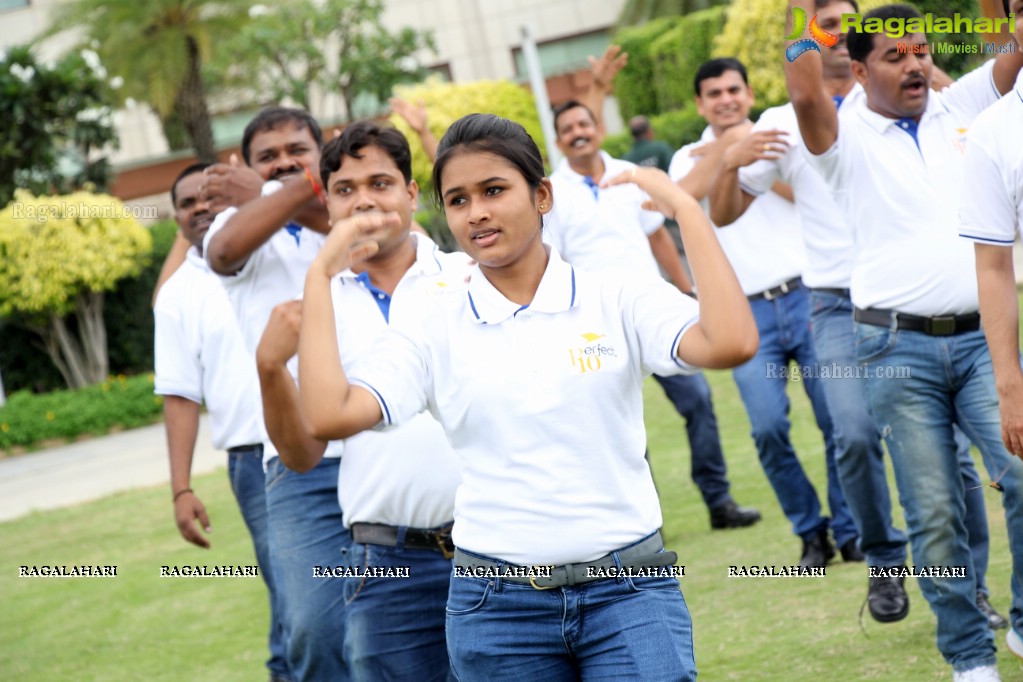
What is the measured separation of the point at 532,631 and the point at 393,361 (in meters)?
0.73

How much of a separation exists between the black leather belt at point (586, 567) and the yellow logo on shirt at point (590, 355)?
44 cm

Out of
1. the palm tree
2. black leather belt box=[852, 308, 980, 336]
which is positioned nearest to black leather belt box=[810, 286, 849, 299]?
black leather belt box=[852, 308, 980, 336]

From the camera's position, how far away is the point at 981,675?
461 cm

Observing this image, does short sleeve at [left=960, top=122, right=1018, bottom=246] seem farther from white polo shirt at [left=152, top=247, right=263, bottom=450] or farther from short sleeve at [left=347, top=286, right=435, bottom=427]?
white polo shirt at [left=152, top=247, right=263, bottom=450]

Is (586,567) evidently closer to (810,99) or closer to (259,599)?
(810,99)

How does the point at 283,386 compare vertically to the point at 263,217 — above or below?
below

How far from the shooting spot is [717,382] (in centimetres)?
1388

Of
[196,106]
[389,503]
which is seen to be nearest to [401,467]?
[389,503]

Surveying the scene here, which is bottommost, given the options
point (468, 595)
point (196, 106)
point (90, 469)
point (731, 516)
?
point (90, 469)

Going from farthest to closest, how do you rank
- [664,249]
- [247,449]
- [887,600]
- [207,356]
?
[664,249] → [207,356] → [247,449] → [887,600]

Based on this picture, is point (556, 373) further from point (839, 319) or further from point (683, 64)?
point (683, 64)

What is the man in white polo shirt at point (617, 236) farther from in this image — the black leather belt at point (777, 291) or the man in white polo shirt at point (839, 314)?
the man in white polo shirt at point (839, 314)

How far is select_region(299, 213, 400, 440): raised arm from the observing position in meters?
3.14

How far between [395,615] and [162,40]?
27049 millimetres
